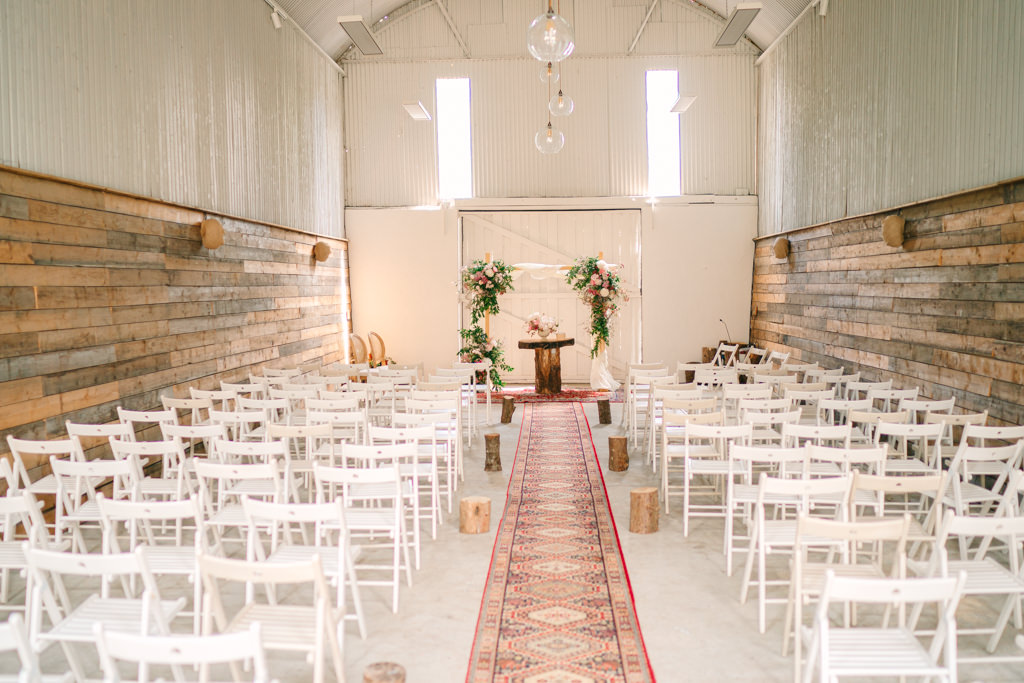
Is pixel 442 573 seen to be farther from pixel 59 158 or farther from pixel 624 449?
pixel 59 158

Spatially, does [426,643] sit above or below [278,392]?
below

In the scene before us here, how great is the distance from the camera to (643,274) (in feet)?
52.0

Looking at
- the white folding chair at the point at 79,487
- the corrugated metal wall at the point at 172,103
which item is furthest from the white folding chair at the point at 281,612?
the corrugated metal wall at the point at 172,103

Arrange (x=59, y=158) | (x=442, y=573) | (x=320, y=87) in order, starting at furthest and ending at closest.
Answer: (x=320, y=87), (x=59, y=158), (x=442, y=573)

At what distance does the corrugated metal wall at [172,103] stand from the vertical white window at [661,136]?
642 cm

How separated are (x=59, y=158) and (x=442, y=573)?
503 cm

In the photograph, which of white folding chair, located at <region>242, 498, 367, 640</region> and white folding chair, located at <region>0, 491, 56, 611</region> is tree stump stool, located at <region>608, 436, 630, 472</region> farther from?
white folding chair, located at <region>0, 491, 56, 611</region>

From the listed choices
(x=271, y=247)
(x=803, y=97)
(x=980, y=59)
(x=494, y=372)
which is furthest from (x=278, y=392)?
(x=803, y=97)

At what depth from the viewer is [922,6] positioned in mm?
8945

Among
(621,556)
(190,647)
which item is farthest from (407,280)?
(190,647)

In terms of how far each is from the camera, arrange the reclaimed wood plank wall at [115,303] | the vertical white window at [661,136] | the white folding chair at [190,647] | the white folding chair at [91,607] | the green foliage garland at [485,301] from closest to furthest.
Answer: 1. the white folding chair at [190,647]
2. the white folding chair at [91,607]
3. the reclaimed wood plank wall at [115,303]
4. the green foliage garland at [485,301]
5. the vertical white window at [661,136]

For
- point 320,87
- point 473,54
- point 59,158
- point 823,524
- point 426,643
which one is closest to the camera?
point 823,524

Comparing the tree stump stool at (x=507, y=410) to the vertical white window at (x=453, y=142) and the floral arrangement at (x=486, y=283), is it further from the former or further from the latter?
the vertical white window at (x=453, y=142)

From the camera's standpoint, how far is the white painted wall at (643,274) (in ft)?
51.6
